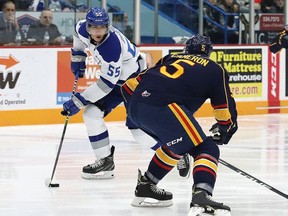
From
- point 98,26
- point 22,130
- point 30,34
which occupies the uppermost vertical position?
point 98,26

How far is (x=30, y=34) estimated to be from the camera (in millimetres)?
10031

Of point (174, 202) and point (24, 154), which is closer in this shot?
point (174, 202)

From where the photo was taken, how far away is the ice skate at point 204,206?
4.91 metres

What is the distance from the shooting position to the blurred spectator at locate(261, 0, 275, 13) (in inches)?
480

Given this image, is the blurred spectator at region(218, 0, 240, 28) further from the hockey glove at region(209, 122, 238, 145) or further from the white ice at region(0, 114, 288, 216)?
the hockey glove at region(209, 122, 238, 145)

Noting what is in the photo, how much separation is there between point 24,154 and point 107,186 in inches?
65.8

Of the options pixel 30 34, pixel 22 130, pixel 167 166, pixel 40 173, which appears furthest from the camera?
pixel 30 34

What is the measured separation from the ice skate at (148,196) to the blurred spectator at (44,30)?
15.9 feet

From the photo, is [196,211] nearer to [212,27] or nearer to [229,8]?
[212,27]

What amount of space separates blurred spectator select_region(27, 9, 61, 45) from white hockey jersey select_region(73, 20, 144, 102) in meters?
3.53

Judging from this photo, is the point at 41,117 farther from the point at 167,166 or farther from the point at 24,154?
the point at 167,166

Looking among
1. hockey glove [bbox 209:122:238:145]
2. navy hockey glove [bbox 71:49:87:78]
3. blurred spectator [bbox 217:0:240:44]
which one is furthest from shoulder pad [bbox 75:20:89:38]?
blurred spectator [bbox 217:0:240:44]

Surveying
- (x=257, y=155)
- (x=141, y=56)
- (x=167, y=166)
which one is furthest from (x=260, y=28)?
(x=167, y=166)

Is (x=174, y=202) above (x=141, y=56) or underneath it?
underneath
